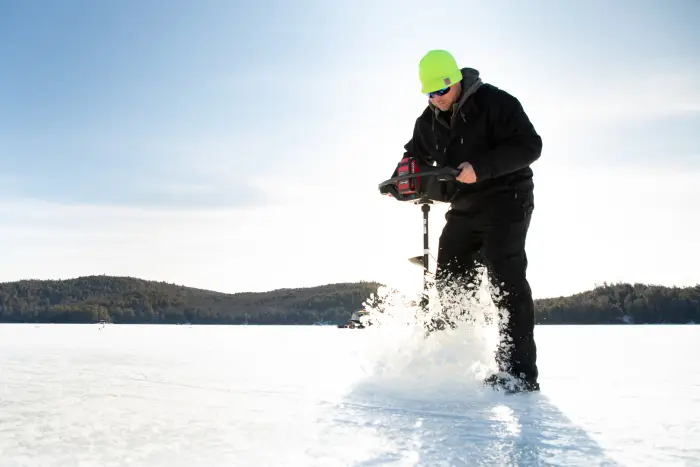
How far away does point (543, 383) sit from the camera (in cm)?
358

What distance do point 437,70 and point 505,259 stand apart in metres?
1.23

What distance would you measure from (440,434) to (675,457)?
2.46 feet

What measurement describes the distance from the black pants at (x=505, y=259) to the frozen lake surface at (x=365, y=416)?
0.88 ft

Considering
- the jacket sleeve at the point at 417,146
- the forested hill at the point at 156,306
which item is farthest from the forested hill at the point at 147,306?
the jacket sleeve at the point at 417,146

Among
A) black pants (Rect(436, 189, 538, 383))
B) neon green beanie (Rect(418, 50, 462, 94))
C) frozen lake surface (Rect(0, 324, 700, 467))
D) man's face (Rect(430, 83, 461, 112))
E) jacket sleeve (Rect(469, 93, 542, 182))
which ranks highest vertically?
neon green beanie (Rect(418, 50, 462, 94))

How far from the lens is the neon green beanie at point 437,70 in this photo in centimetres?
341

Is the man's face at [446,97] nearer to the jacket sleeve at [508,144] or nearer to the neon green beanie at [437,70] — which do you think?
the neon green beanie at [437,70]

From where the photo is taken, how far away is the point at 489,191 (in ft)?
11.4

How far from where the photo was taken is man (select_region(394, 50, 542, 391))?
10.6ft

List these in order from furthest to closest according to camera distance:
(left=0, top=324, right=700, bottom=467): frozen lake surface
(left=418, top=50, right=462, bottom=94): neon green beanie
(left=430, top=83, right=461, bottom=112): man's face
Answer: (left=430, top=83, right=461, bottom=112): man's face, (left=418, top=50, right=462, bottom=94): neon green beanie, (left=0, top=324, right=700, bottom=467): frozen lake surface

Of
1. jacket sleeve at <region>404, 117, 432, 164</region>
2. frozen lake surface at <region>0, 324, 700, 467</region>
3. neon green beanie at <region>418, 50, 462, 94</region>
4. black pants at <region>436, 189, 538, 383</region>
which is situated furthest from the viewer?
jacket sleeve at <region>404, 117, 432, 164</region>

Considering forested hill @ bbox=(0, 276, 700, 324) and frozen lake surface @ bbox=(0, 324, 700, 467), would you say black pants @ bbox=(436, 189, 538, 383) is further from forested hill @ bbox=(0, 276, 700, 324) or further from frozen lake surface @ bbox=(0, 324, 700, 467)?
forested hill @ bbox=(0, 276, 700, 324)

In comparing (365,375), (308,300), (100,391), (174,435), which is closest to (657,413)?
(365,375)

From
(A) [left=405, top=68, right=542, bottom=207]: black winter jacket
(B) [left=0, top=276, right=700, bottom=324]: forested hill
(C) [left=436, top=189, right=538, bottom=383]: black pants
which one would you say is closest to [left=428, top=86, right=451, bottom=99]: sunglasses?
(A) [left=405, top=68, right=542, bottom=207]: black winter jacket
